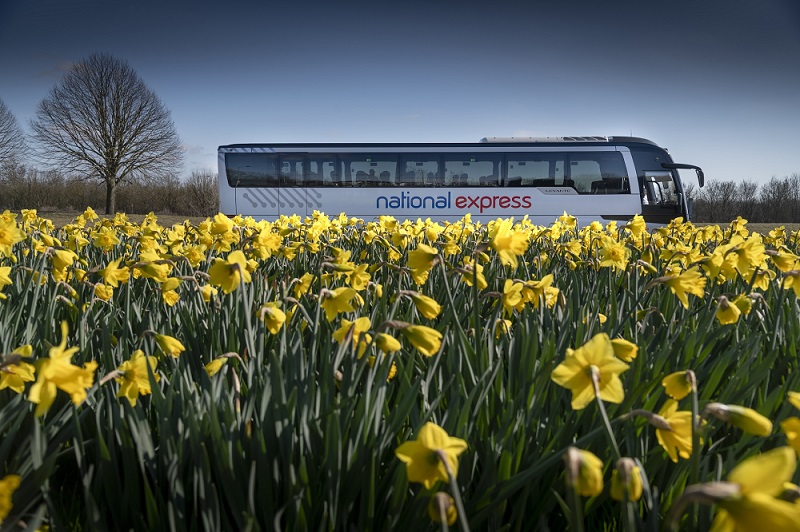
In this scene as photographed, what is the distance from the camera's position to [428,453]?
860mm

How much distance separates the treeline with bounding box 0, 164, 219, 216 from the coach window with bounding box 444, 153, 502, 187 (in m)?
26.4

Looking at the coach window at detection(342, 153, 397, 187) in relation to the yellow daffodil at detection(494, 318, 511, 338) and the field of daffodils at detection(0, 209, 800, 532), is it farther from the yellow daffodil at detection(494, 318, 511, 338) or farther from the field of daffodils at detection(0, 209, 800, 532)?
the field of daffodils at detection(0, 209, 800, 532)

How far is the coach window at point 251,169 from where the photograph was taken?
1791cm

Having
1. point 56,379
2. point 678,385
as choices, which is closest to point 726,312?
point 678,385

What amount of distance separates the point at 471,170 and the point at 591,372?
675 inches

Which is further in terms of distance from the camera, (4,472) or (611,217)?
(611,217)

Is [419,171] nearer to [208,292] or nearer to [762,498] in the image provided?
[208,292]

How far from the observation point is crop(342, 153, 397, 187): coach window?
17828 millimetres

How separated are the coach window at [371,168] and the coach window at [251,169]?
84.7 inches

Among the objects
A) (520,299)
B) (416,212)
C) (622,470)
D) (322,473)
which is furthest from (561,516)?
(416,212)

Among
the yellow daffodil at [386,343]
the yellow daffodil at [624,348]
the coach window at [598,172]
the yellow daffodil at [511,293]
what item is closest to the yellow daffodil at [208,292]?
the yellow daffodil at [511,293]

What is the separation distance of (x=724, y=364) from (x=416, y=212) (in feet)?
53.7

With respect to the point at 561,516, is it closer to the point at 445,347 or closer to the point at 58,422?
the point at 445,347

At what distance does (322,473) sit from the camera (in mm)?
1303
